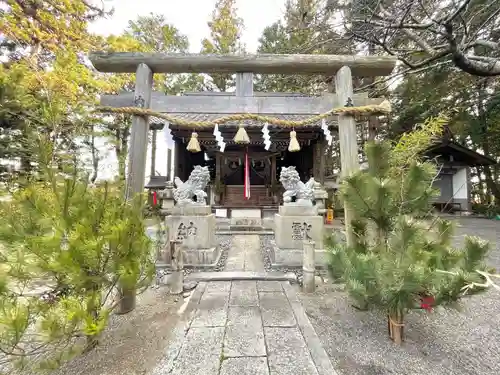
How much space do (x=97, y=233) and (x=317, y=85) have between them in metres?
11.5

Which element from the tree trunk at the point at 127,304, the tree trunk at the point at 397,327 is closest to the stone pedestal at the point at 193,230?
the tree trunk at the point at 127,304

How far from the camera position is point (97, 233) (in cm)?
164

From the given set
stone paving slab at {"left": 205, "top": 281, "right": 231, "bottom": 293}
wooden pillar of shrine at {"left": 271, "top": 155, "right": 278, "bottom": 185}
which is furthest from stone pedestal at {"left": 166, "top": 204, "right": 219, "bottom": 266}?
wooden pillar of shrine at {"left": 271, "top": 155, "right": 278, "bottom": 185}

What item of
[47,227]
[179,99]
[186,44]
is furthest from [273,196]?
[186,44]

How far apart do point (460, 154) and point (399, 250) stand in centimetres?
1414

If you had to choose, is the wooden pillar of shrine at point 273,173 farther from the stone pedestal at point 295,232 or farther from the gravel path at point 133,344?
the gravel path at point 133,344

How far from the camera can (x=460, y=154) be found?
11453mm

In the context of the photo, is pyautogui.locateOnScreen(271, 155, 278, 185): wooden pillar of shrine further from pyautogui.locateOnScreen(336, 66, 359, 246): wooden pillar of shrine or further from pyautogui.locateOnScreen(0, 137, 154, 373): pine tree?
pyautogui.locateOnScreen(0, 137, 154, 373): pine tree

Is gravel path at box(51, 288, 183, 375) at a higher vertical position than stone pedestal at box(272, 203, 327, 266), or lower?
lower

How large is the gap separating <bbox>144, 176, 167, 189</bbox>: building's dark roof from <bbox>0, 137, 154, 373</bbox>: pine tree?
8.38 metres

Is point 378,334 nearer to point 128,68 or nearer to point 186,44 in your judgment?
point 128,68

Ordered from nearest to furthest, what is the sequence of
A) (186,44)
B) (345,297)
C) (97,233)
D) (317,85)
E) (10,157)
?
(97,233)
(345,297)
(10,157)
(317,85)
(186,44)

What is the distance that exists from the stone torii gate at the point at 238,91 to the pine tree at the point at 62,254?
97 centimetres

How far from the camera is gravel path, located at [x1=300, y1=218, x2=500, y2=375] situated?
1.63 metres
